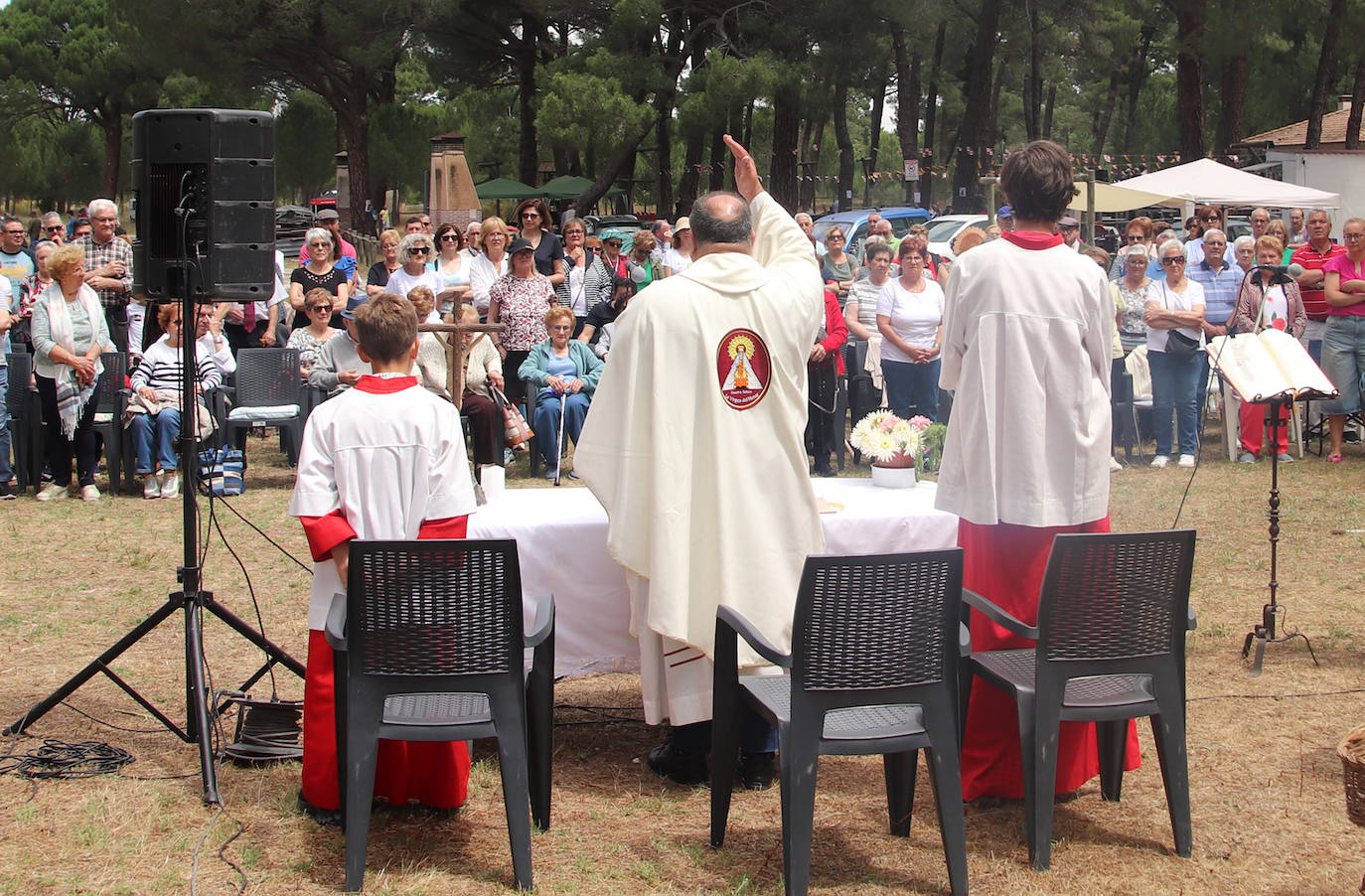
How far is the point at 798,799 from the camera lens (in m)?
3.74

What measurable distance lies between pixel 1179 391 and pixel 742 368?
802cm

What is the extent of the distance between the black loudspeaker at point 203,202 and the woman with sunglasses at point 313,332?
5978 millimetres

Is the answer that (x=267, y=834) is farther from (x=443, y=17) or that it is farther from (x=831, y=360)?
(x=443, y=17)

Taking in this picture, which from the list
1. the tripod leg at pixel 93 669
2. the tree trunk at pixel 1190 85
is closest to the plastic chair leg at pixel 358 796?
the tripod leg at pixel 93 669

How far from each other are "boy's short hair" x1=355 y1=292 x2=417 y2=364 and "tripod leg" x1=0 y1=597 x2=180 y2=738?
4.37 feet

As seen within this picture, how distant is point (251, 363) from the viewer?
11031 mm

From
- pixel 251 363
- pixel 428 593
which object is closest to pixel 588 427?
pixel 428 593

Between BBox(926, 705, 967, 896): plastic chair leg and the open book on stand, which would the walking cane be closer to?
the open book on stand

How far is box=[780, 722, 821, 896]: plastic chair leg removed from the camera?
3727 mm

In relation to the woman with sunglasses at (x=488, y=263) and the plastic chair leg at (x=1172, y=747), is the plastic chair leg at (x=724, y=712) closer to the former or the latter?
the plastic chair leg at (x=1172, y=747)

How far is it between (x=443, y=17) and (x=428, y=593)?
91.0 feet

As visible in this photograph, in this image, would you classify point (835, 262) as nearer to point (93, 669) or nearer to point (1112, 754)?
point (1112, 754)

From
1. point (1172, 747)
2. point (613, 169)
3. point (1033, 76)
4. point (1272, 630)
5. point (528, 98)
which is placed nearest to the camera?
point (1172, 747)

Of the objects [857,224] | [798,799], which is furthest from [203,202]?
[857,224]
